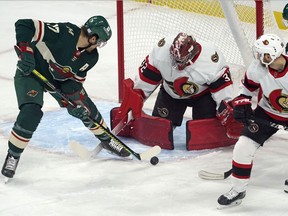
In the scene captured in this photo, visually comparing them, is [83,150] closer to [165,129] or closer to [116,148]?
[116,148]

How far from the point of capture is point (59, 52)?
371 centimetres

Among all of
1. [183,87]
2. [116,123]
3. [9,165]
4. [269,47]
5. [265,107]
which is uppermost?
[269,47]

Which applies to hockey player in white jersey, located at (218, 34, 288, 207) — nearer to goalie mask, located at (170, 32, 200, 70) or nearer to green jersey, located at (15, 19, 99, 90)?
goalie mask, located at (170, 32, 200, 70)

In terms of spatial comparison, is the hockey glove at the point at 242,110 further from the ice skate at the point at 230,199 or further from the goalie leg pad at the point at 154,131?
→ the goalie leg pad at the point at 154,131

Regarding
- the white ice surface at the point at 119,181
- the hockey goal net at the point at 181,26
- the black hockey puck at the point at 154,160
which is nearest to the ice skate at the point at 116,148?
the white ice surface at the point at 119,181

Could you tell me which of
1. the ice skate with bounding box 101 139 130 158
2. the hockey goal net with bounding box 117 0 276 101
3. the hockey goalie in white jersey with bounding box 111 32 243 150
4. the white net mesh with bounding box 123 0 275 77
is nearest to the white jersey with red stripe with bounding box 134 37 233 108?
the hockey goalie in white jersey with bounding box 111 32 243 150

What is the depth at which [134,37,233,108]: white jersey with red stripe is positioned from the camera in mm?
3996

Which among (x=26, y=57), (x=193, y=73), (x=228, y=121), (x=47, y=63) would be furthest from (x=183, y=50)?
(x=26, y=57)

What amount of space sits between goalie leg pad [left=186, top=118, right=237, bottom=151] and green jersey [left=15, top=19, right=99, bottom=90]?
60cm

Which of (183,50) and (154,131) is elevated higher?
(183,50)

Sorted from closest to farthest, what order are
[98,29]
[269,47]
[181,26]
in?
[269,47]
[98,29]
[181,26]

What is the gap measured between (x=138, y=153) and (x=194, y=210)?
0.67 meters

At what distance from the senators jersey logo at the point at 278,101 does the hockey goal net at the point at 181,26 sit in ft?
3.79

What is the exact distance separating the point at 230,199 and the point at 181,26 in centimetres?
164
